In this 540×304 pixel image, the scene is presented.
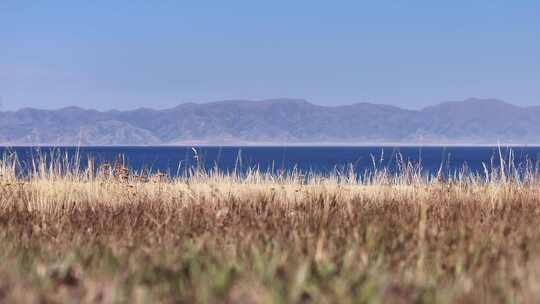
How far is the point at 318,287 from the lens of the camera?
4.11 meters

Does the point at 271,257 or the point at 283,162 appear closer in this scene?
the point at 271,257

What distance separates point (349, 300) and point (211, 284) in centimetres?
82

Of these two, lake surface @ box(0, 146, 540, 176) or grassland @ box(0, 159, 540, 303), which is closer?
grassland @ box(0, 159, 540, 303)

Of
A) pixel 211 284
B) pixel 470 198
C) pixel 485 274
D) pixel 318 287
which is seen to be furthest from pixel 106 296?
pixel 470 198

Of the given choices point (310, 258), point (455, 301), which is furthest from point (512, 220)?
point (455, 301)

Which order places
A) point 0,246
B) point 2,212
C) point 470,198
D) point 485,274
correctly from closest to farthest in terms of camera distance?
point 485,274 → point 0,246 → point 2,212 → point 470,198

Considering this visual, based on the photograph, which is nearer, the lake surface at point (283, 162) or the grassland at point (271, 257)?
the grassland at point (271, 257)

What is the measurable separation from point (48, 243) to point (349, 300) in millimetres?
3135

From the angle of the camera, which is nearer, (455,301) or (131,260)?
(455,301)

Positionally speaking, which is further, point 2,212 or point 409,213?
point 2,212

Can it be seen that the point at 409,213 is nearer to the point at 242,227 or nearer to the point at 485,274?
the point at 242,227

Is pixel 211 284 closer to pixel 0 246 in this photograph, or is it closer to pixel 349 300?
pixel 349 300

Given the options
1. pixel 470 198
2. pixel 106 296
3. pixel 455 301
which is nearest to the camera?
pixel 106 296

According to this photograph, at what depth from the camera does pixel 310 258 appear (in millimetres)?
4957
